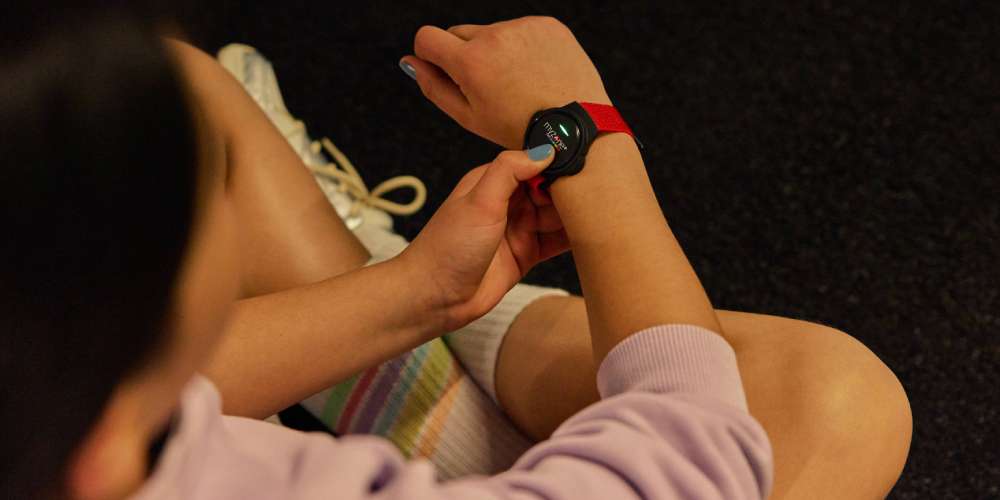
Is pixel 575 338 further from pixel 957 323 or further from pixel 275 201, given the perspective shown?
pixel 957 323

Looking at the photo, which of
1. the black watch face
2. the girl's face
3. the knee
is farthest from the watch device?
the girl's face

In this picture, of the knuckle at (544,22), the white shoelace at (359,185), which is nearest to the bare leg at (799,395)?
the knuckle at (544,22)

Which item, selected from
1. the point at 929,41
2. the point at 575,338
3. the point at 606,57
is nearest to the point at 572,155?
the point at 575,338

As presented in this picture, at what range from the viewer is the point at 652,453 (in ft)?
1.58

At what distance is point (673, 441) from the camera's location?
0.50m

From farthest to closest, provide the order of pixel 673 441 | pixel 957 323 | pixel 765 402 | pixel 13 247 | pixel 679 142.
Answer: pixel 679 142, pixel 957 323, pixel 765 402, pixel 673 441, pixel 13 247

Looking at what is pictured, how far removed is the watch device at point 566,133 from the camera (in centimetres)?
69

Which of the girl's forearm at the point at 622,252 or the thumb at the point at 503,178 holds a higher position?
the thumb at the point at 503,178

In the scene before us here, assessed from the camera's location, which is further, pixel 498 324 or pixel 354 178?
pixel 354 178

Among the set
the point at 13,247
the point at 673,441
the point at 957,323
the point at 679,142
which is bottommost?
the point at 957,323

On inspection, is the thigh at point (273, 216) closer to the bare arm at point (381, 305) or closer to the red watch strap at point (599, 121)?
the bare arm at point (381, 305)

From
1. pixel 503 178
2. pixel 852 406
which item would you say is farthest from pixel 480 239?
pixel 852 406

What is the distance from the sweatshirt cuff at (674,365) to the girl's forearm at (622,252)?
2 cm

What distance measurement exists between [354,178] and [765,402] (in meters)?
0.56
